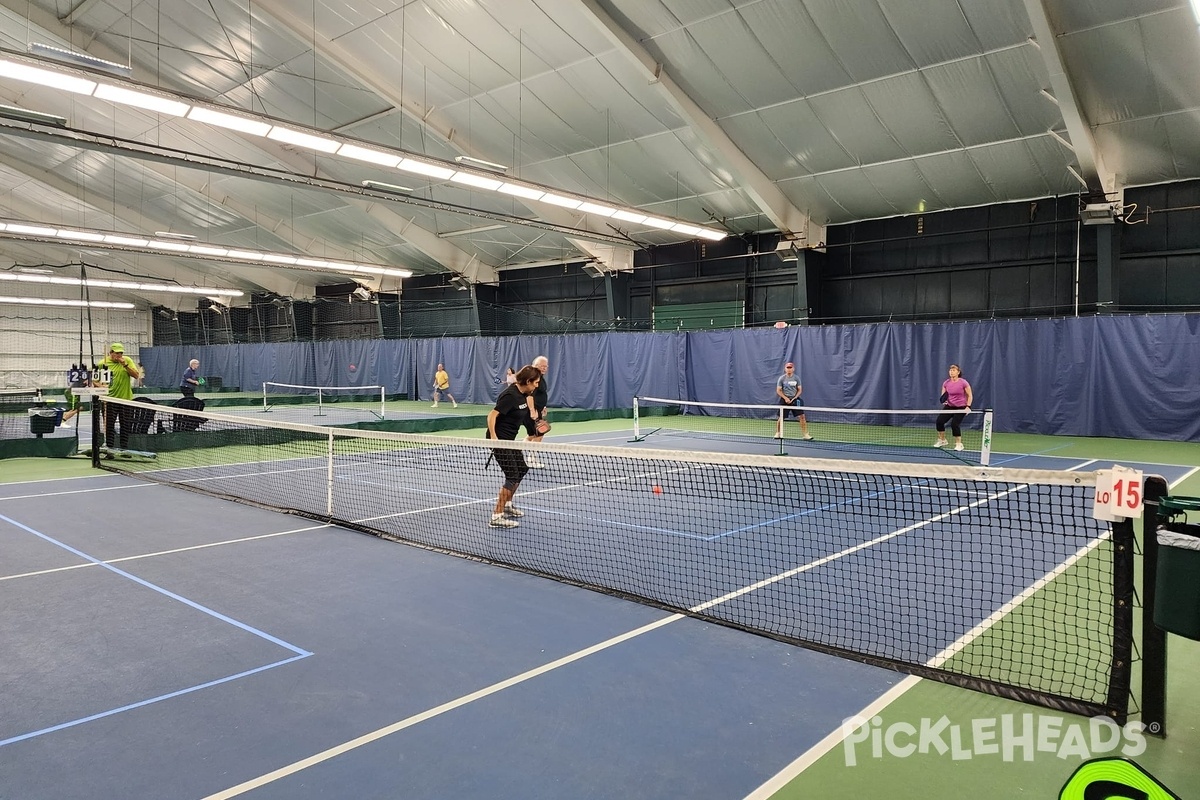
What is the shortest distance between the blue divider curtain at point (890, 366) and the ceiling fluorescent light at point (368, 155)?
1169 cm

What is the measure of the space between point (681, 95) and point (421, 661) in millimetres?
15207

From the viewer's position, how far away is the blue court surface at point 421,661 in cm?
317

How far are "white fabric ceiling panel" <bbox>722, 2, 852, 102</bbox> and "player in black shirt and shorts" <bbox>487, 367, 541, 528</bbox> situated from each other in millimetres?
10157

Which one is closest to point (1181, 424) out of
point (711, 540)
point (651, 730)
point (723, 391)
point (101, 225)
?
point (723, 391)

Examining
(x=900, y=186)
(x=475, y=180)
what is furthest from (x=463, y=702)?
(x=900, y=186)

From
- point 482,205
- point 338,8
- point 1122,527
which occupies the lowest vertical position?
point 1122,527

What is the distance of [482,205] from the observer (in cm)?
2497

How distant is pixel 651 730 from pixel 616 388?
70.8 ft

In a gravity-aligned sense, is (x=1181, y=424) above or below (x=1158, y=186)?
below

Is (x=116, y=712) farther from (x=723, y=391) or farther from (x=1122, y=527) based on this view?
(x=723, y=391)

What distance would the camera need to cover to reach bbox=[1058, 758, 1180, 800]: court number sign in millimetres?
1911

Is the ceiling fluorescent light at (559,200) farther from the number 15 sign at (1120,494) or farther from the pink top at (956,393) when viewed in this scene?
the number 15 sign at (1120,494)

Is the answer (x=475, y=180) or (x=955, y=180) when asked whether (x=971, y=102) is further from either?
(x=475, y=180)

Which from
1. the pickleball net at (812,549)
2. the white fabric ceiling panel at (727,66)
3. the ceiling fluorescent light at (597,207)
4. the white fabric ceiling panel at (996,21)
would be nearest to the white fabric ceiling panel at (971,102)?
the white fabric ceiling panel at (996,21)
